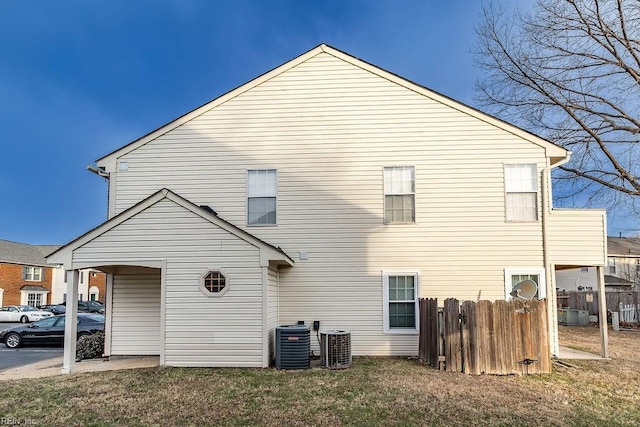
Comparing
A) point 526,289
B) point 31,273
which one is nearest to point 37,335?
point 526,289

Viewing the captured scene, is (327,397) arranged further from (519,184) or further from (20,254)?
(20,254)

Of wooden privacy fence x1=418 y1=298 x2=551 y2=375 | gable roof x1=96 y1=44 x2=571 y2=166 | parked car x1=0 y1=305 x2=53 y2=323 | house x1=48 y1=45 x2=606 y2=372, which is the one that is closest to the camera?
wooden privacy fence x1=418 y1=298 x2=551 y2=375

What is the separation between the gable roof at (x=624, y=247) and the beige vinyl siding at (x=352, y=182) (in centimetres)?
3487

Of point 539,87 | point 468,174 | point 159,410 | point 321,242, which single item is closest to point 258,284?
point 321,242

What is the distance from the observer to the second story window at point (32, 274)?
1672 inches

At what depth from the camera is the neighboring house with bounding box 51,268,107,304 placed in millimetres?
46875

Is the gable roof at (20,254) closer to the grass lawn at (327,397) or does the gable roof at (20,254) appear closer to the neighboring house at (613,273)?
the grass lawn at (327,397)

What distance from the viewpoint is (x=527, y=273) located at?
11477mm

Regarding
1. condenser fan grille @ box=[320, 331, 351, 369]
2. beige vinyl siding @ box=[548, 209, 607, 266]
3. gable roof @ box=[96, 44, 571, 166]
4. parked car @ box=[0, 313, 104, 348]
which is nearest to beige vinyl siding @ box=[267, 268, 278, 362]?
condenser fan grille @ box=[320, 331, 351, 369]

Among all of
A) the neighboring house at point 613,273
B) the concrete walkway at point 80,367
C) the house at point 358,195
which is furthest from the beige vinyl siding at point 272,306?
the neighboring house at point 613,273

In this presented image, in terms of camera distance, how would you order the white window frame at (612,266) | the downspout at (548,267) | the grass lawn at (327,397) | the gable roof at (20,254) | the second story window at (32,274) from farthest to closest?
the second story window at (32,274), the gable roof at (20,254), the white window frame at (612,266), the downspout at (548,267), the grass lawn at (327,397)

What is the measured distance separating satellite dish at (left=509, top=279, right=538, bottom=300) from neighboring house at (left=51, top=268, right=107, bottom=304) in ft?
148

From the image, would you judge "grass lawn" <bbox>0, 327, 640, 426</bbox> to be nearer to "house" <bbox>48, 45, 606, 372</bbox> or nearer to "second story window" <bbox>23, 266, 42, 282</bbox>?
"house" <bbox>48, 45, 606, 372</bbox>

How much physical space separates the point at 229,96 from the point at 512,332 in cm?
898
